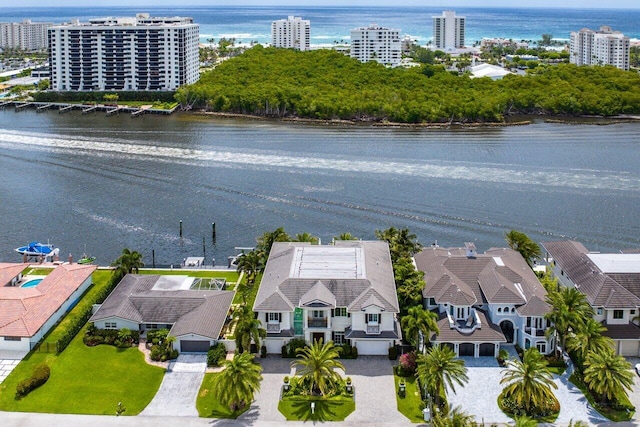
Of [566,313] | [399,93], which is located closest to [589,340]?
[566,313]

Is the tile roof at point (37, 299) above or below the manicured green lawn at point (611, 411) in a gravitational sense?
above

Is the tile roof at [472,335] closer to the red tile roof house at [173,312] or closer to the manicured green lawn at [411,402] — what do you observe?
the manicured green lawn at [411,402]

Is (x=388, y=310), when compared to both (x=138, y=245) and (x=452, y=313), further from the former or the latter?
(x=138, y=245)

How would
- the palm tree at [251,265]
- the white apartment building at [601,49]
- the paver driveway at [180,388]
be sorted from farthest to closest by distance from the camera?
the white apartment building at [601,49]
the palm tree at [251,265]
the paver driveway at [180,388]

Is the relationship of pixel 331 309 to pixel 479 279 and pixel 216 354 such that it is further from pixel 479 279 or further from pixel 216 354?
pixel 479 279

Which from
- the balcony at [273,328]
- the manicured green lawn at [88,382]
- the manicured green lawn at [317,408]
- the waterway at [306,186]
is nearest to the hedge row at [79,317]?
the manicured green lawn at [88,382]

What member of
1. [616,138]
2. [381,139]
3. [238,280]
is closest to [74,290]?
[238,280]
